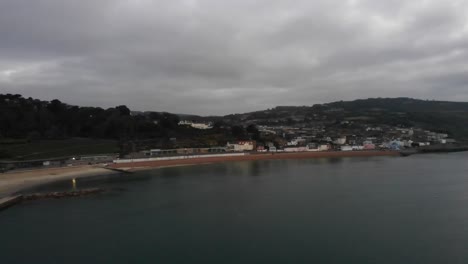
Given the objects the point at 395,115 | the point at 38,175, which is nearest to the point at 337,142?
the point at 395,115

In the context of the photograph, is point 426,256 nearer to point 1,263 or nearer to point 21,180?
point 1,263

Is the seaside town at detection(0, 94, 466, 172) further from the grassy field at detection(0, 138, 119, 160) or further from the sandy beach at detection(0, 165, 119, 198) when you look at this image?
the sandy beach at detection(0, 165, 119, 198)

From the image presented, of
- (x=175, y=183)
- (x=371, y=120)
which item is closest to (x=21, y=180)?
(x=175, y=183)

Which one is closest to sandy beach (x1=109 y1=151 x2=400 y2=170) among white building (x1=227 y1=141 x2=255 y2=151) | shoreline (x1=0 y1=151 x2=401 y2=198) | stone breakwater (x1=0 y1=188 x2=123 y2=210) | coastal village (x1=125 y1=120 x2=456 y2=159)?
shoreline (x1=0 y1=151 x2=401 y2=198)

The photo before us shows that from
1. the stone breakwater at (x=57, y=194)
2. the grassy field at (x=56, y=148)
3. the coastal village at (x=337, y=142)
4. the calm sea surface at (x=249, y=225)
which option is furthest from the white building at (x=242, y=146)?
the stone breakwater at (x=57, y=194)

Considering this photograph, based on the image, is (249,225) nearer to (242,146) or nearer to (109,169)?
(109,169)

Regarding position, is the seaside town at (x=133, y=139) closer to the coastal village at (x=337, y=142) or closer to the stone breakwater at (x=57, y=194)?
the coastal village at (x=337, y=142)

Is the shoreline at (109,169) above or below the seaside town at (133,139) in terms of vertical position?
below
